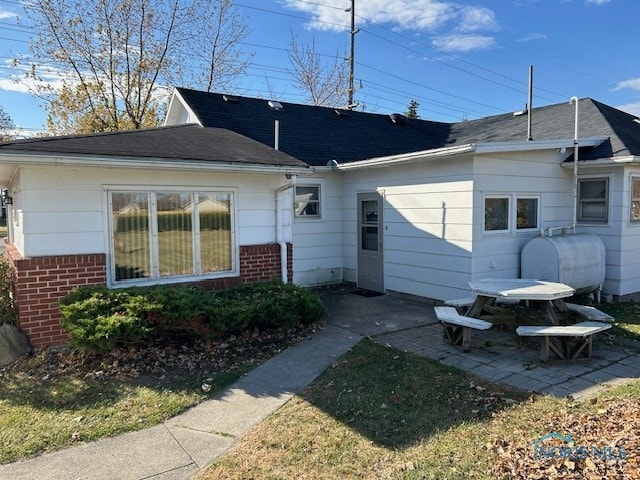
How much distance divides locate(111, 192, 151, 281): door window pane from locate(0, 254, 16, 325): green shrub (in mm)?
1493

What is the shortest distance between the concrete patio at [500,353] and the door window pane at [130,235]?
3.12 meters

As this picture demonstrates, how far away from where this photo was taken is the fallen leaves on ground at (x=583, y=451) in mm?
3033

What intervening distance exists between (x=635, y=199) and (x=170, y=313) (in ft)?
29.8

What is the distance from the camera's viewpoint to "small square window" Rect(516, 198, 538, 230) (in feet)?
28.7

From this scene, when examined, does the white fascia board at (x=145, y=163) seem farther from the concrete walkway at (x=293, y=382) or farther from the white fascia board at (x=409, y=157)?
the concrete walkway at (x=293, y=382)

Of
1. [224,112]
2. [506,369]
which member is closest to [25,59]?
[224,112]

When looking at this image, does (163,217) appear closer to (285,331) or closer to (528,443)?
(285,331)

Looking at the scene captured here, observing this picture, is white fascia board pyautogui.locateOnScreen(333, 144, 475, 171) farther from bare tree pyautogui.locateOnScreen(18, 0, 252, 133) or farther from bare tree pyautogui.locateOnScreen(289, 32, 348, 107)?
bare tree pyautogui.locateOnScreen(289, 32, 348, 107)

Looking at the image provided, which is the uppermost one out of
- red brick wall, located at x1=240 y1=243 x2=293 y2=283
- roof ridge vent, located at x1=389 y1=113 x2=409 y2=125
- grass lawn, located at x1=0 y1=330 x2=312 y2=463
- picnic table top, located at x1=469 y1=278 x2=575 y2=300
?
roof ridge vent, located at x1=389 y1=113 x2=409 y2=125

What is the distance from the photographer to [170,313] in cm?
569

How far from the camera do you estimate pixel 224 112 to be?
11375mm

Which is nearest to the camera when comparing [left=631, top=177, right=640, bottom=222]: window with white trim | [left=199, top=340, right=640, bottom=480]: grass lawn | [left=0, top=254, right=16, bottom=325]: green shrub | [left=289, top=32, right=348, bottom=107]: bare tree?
[left=199, top=340, right=640, bottom=480]: grass lawn

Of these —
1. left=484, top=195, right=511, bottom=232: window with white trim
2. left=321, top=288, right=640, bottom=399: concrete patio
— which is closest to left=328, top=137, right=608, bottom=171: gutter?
left=484, top=195, right=511, bottom=232: window with white trim

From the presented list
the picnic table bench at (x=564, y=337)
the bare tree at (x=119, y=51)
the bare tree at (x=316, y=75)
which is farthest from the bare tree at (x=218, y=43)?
the picnic table bench at (x=564, y=337)
